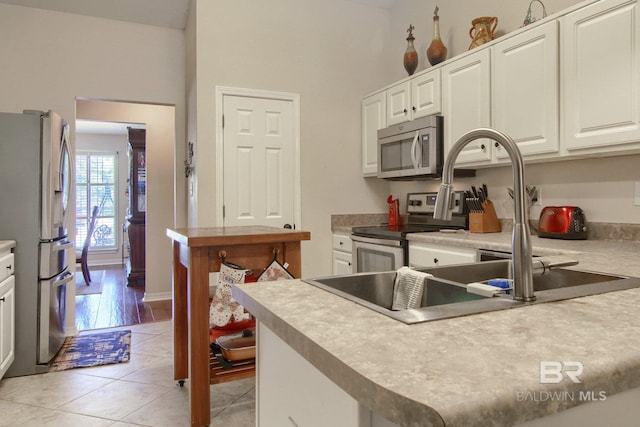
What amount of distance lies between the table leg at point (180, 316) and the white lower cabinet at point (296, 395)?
5.13 ft

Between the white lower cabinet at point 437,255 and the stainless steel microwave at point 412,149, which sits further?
the stainless steel microwave at point 412,149

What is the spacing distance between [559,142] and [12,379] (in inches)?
144

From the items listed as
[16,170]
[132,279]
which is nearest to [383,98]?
[16,170]

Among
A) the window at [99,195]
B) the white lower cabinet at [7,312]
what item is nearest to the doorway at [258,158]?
the white lower cabinet at [7,312]

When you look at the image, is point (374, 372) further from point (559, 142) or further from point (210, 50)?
point (210, 50)

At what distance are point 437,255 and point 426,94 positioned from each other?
4.25ft

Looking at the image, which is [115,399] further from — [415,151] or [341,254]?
[415,151]

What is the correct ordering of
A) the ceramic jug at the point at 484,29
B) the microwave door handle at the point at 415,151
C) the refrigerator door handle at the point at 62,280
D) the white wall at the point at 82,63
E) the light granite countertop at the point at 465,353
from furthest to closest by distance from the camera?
the white wall at the point at 82,63 < the microwave door handle at the point at 415,151 < the refrigerator door handle at the point at 62,280 < the ceramic jug at the point at 484,29 < the light granite countertop at the point at 465,353

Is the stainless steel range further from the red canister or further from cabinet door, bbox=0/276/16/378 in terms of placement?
cabinet door, bbox=0/276/16/378

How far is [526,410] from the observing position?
0.45 metres

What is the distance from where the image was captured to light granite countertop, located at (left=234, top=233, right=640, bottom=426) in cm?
44

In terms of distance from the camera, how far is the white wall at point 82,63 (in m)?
3.49

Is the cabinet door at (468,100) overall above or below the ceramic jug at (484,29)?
below

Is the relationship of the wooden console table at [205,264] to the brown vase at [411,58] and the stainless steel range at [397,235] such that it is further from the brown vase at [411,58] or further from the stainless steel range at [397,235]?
the brown vase at [411,58]
